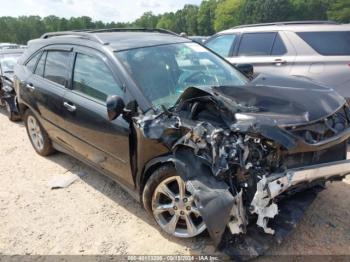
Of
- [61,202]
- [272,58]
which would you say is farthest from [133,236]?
[272,58]

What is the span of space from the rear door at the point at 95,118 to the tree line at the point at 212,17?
52.5 metres

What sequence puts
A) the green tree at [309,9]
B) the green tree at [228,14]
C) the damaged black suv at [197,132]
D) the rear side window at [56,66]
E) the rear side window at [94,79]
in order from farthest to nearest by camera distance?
1. the green tree at [228,14]
2. the green tree at [309,9]
3. the rear side window at [56,66]
4. the rear side window at [94,79]
5. the damaged black suv at [197,132]

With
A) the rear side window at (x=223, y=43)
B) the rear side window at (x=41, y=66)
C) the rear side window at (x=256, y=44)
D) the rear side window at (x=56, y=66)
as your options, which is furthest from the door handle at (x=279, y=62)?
the rear side window at (x=41, y=66)

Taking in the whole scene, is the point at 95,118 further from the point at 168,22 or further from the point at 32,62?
the point at 168,22

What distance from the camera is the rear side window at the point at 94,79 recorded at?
11.5 ft

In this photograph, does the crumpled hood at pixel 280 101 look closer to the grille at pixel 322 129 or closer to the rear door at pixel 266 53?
the grille at pixel 322 129

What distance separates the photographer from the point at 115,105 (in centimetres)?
302

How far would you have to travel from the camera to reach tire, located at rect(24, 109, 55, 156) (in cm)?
506

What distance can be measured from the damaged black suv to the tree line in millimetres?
52598

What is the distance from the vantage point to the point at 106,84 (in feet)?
11.6

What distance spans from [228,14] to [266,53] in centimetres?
8348

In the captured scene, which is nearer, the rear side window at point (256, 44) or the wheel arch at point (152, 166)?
the wheel arch at point (152, 166)

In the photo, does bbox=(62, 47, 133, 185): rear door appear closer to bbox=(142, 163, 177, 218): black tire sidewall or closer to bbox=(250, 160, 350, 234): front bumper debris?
bbox=(142, 163, 177, 218): black tire sidewall

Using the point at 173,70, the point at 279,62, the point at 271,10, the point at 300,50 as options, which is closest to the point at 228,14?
the point at 271,10
